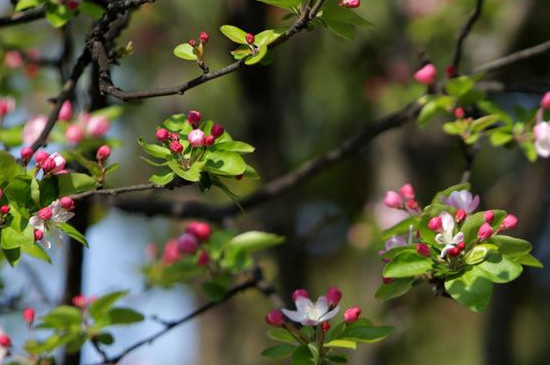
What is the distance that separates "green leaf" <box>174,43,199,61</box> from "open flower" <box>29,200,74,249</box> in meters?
0.38

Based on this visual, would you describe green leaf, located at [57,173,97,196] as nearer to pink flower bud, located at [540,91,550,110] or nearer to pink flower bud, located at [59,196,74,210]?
pink flower bud, located at [59,196,74,210]

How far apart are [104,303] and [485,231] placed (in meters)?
A: 0.97

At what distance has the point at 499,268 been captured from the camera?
1.65m

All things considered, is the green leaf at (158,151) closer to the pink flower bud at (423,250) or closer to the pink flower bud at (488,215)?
the pink flower bud at (423,250)

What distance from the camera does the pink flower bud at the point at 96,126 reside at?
8.69ft

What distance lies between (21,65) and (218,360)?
4.76 meters

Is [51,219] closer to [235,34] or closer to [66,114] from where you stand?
[235,34]

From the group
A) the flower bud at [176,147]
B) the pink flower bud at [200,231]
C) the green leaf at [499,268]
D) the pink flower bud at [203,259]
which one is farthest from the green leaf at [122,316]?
the green leaf at [499,268]

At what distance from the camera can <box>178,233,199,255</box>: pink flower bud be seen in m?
2.59

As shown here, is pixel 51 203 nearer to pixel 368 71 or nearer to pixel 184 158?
pixel 184 158

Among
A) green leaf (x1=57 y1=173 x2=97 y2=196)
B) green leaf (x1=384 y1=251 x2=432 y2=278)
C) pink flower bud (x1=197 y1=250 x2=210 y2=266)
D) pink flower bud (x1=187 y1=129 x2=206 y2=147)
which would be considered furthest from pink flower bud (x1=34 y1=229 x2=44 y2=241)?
pink flower bud (x1=197 y1=250 x2=210 y2=266)

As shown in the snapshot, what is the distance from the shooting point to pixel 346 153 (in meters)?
2.97

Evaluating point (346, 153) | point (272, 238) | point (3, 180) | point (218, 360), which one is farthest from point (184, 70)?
point (3, 180)

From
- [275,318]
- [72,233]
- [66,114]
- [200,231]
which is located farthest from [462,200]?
[66,114]
